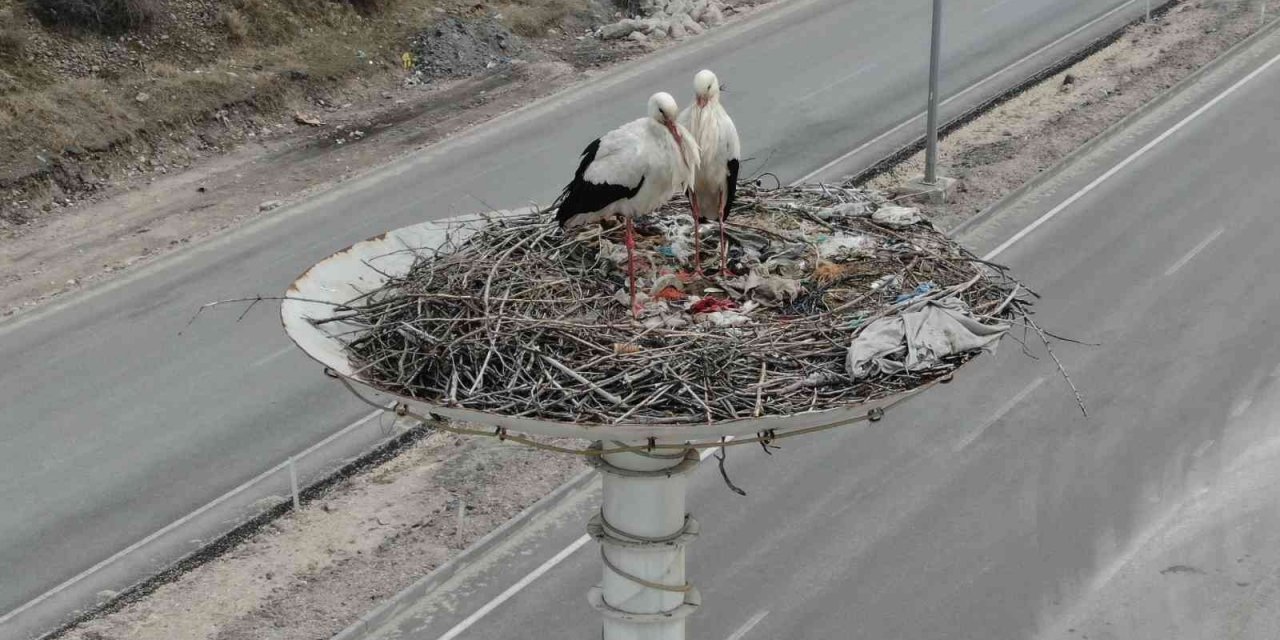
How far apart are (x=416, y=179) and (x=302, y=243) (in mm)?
3209

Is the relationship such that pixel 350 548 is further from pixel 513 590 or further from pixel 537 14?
pixel 537 14

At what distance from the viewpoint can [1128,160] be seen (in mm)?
29203

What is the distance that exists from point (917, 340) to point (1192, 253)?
17.5 meters

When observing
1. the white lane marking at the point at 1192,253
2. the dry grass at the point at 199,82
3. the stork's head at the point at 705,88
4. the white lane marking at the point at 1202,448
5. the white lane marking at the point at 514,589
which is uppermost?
the stork's head at the point at 705,88

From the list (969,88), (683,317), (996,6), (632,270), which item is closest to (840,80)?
(969,88)

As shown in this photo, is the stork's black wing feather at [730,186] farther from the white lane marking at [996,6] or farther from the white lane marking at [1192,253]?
the white lane marking at [996,6]

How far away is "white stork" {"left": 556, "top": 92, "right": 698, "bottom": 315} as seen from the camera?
37.0ft

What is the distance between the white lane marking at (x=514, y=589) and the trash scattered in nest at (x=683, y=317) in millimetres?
5860

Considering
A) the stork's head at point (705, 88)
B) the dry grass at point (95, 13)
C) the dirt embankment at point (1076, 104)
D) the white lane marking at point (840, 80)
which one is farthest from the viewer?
the dry grass at point (95, 13)

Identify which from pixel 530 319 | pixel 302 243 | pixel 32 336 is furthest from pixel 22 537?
pixel 530 319

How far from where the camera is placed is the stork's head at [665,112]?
11141mm

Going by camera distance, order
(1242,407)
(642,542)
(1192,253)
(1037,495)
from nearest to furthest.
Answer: (642,542) → (1037,495) → (1242,407) → (1192,253)

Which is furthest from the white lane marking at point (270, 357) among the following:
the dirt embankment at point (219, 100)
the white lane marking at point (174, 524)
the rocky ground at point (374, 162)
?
the dirt embankment at point (219, 100)

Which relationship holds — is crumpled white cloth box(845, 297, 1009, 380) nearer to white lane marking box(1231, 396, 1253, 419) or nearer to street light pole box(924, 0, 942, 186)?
white lane marking box(1231, 396, 1253, 419)
